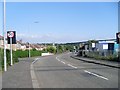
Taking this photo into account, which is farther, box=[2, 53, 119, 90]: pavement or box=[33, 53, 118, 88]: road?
box=[33, 53, 118, 88]: road

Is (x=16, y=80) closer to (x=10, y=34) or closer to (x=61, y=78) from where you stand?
(x=61, y=78)

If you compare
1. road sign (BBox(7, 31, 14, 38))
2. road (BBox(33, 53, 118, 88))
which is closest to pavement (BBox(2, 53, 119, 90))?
road (BBox(33, 53, 118, 88))

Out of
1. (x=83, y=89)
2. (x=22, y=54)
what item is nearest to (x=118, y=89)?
(x=83, y=89)

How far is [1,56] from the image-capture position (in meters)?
27.4

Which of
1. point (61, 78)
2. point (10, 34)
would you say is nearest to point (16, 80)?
point (61, 78)

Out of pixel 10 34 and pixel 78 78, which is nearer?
pixel 78 78

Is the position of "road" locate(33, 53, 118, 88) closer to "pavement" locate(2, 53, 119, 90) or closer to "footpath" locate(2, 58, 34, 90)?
"pavement" locate(2, 53, 119, 90)

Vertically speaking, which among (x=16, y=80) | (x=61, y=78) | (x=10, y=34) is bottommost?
(x=61, y=78)

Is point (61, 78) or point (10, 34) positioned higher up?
point (10, 34)

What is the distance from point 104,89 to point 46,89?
231cm

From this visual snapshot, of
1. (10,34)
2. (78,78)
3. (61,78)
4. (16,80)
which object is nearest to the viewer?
(16,80)

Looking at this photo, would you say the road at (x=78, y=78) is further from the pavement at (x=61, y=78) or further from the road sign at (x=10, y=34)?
the road sign at (x=10, y=34)

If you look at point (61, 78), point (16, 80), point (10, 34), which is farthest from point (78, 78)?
point (10, 34)

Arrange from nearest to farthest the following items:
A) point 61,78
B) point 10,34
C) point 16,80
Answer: point 16,80
point 61,78
point 10,34
